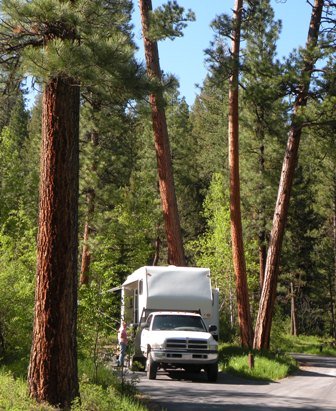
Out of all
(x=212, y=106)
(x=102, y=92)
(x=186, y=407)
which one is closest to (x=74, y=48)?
(x=102, y=92)

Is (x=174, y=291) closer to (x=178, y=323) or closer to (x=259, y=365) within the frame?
(x=178, y=323)

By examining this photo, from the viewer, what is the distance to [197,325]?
700 inches

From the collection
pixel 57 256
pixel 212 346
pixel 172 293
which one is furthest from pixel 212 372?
pixel 57 256

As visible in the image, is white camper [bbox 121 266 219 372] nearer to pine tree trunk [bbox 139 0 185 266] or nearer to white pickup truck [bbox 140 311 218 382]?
white pickup truck [bbox 140 311 218 382]

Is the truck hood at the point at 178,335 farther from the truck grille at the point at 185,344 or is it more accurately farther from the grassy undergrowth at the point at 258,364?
the grassy undergrowth at the point at 258,364

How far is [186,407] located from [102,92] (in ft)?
19.8

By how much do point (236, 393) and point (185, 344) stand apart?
2.80 m

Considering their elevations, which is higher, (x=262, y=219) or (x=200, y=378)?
(x=262, y=219)

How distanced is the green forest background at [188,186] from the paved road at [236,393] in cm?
190

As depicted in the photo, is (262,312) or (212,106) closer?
(262,312)

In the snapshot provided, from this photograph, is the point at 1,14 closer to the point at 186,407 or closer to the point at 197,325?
the point at 186,407

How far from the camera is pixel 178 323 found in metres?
17.6

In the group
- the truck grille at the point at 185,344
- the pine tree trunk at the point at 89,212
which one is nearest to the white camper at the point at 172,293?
the truck grille at the point at 185,344

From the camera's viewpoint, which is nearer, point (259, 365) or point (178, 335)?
point (178, 335)
